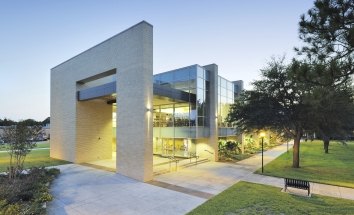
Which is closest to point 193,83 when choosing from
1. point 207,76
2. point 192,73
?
point 192,73

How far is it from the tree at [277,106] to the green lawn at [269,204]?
24.4 ft

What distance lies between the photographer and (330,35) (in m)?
8.51

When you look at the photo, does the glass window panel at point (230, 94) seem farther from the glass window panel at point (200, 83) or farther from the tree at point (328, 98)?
the tree at point (328, 98)

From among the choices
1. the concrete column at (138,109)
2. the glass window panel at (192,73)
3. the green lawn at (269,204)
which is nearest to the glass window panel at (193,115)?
the glass window panel at (192,73)

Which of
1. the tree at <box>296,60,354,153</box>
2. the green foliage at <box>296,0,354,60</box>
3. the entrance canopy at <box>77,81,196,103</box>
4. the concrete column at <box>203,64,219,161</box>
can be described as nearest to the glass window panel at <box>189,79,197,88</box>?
the entrance canopy at <box>77,81,196,103</box>

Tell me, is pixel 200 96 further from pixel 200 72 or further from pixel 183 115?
pixel 183 115

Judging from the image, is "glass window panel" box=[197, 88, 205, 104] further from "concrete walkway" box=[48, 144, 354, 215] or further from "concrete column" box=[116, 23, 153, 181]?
"concrete column" box=[116, 23, 153, 181]

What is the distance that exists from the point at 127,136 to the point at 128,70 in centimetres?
431

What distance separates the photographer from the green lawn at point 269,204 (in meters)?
8.11

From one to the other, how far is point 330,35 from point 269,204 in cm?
712

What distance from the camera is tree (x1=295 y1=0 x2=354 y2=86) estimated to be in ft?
25.8

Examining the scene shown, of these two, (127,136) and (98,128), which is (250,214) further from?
(98,128)

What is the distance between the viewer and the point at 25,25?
19375 mm

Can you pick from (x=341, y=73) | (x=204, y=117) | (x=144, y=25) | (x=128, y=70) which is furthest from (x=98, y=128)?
(x=341, y=73)
